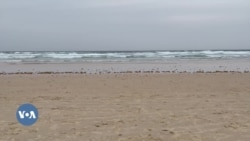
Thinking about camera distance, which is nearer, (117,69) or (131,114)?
(131,114)

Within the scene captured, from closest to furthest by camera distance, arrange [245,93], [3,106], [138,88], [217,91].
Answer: [3,106] → [245,93] → [217,91] → [138,88]

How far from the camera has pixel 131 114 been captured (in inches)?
253

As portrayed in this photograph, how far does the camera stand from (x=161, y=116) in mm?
6242

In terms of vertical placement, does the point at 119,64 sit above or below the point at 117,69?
above

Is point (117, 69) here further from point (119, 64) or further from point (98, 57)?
point (98, 57)

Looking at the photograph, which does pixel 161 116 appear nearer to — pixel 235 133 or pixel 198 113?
pixel 198 113

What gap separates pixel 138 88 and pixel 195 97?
7.84 ft

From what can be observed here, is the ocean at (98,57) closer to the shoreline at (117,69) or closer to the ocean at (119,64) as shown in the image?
the ocean at (119,64)

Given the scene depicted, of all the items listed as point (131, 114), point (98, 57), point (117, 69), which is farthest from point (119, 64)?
point (131, 114)

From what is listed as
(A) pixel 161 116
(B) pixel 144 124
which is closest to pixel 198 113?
(A) pixel 161 116

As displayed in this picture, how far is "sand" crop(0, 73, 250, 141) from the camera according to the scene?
508cm

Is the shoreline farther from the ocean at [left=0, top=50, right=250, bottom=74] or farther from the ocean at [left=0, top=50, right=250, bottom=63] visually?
the ocean at [left=0, top=50, right=250, bottom=63]

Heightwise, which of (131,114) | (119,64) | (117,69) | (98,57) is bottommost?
(131,114)

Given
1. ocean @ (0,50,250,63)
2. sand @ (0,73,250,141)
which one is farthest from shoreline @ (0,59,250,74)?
sand @ (0,73,250,141)
